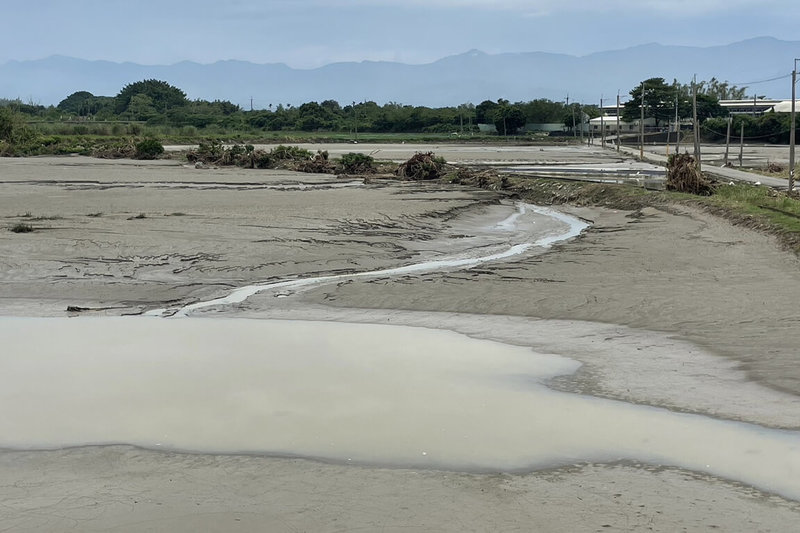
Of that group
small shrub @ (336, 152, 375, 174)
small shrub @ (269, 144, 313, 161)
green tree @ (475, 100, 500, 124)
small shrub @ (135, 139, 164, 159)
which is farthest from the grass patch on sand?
green tree @ (475, 100, 500, 124)

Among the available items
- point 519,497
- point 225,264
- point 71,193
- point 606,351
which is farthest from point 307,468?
point 71,193

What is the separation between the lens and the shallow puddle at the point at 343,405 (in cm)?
817

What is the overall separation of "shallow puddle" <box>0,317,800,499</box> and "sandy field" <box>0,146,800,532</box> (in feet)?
1.14

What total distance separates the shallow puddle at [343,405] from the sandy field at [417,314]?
35cm

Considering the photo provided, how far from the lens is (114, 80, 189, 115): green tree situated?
544 ft

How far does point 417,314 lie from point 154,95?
16595 cm

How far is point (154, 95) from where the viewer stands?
6703 inches

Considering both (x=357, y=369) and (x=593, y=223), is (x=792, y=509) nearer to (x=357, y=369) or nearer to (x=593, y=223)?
(x=357, y=369)

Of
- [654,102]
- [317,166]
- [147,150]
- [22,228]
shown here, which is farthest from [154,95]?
[22,228]

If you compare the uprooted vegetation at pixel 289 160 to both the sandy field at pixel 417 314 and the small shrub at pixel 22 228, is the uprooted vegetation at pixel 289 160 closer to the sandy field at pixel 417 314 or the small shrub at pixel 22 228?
the sandy field at pixel 417 314

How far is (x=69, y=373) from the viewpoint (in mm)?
10922

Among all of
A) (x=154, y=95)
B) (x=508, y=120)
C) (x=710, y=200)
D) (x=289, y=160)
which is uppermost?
(x=154, y=95)

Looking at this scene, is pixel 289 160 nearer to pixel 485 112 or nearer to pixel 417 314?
pixel 417 314

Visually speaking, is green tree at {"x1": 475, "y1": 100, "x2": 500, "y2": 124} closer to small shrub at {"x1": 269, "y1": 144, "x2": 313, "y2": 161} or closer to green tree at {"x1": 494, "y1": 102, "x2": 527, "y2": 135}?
green tree at {"x1": 494, "y1": 102, "x2": 527, "y2": 135}
